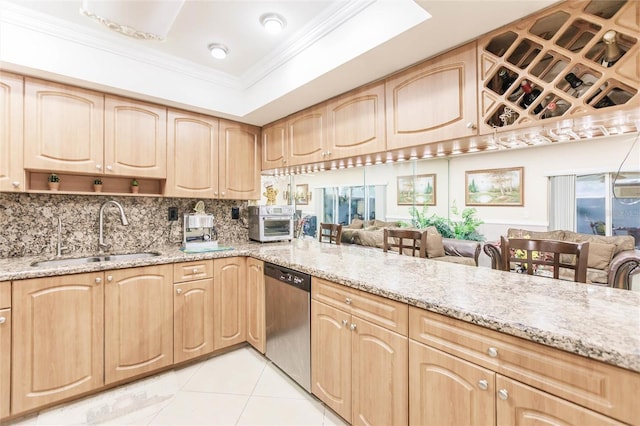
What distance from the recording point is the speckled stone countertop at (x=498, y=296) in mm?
828

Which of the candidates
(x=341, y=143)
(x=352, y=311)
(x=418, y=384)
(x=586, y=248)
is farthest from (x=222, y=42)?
(x=586, y=248)

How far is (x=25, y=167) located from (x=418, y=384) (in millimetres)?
2699

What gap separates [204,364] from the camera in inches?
91.7

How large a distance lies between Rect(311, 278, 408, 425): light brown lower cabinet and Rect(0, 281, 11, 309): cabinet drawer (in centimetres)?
171

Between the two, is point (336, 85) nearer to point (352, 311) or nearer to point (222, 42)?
point (222, 42)

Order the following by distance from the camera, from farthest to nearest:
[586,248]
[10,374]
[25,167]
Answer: [25,167], [10,374], [586,248]

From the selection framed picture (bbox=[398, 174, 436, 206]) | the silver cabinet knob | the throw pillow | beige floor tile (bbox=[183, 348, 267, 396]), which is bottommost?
beige floor tile (bbox=[183, 348, 267, 396])

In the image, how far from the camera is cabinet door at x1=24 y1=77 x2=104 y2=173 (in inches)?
76.9

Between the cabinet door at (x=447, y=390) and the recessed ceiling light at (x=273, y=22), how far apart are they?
1.93 metres

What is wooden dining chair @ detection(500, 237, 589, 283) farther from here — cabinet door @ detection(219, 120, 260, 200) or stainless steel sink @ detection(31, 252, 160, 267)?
stainless steel sink @ detection(31, 252, 160, 267)

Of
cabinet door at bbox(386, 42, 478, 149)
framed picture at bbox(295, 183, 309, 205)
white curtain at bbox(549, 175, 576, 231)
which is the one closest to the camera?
cabinet door at bbox(386, 42, 478, 149)

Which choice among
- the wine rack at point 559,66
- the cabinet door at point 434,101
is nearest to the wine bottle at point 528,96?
the wine rack at point 559,66

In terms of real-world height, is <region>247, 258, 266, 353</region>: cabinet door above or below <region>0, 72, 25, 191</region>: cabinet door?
below

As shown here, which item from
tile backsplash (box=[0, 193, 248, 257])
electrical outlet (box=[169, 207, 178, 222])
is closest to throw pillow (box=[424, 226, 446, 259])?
tile backsplash (box=[0, 193, 248, 257])
